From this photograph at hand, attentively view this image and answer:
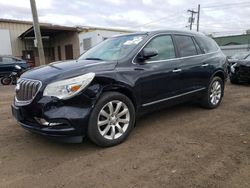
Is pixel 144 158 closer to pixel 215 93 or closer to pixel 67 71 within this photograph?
pixel 67 71

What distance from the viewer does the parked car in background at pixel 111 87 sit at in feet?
11.4

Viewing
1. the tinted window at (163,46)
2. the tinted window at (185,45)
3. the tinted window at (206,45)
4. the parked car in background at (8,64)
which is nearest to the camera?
the tinted window at (163,46)

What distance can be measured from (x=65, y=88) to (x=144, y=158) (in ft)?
4.59

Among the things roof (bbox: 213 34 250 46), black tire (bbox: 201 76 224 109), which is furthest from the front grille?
roof (bbox: 213 34 250 46)

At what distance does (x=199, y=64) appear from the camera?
5.39 metres

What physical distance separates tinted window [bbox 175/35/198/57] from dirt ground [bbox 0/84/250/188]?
53.1 inches

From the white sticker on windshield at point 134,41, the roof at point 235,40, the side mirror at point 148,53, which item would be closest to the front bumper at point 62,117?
the side mirror at point 148,53

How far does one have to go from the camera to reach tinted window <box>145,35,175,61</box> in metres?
4.59

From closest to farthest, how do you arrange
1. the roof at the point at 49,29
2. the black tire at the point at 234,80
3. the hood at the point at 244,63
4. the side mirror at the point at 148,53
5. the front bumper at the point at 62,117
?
1. the front bumper at the point at 62,117
2. the side mirror at the point at 148,53
3. the hood at the point at 244,63
4. the black tire at the point at 234,80
5. the roof at the point at 49,29

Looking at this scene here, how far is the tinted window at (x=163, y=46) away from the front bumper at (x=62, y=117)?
65.4 inches

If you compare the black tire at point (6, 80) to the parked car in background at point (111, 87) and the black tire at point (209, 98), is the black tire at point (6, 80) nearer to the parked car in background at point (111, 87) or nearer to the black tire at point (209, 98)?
the parked car in background at point (111, 87)

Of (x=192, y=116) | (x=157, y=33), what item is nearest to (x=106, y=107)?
(x=157, y=33)

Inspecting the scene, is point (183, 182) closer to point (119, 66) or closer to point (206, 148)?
point (206, 148)

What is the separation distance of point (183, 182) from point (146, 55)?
6.82 ft
